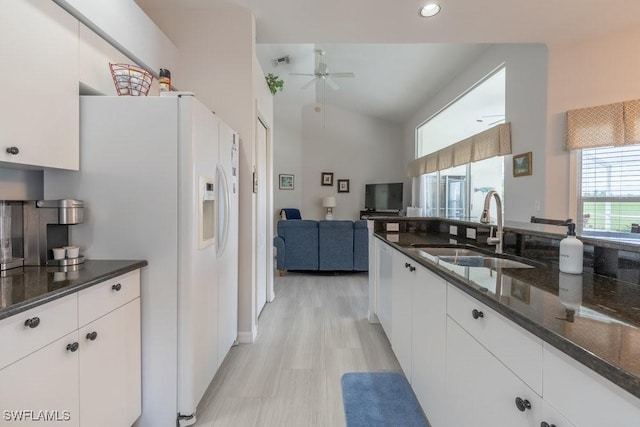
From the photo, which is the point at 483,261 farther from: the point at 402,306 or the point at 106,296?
the point at 106,296

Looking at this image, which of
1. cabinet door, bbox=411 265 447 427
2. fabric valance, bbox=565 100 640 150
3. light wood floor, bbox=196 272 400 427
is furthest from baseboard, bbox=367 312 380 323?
fabric valance, bbox=565 100 640 150

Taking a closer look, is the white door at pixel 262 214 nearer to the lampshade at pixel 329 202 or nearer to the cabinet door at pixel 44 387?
the cabinet door at pixel 44 387

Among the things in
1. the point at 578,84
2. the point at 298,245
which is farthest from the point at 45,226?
the point at 578,84

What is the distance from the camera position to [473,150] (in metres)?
4.81

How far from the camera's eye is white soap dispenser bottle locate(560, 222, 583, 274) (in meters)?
1.32

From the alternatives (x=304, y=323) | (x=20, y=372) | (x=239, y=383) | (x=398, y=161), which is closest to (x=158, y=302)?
(x=20, y=372)

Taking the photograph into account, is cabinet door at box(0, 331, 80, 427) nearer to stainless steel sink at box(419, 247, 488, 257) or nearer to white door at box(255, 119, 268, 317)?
stainless steel sink at box(419, 247, 488, 257)

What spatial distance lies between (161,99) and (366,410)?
203cm

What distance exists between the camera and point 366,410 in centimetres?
192

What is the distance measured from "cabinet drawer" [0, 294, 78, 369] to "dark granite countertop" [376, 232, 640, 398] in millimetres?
1436

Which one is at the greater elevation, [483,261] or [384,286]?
[483,261]

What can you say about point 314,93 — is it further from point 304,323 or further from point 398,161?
point 304,323

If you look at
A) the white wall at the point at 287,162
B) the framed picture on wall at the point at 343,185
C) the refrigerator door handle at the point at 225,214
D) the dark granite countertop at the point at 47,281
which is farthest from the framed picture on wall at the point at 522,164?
the white wall at the point at 287,162

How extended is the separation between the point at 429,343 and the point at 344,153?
746cm
